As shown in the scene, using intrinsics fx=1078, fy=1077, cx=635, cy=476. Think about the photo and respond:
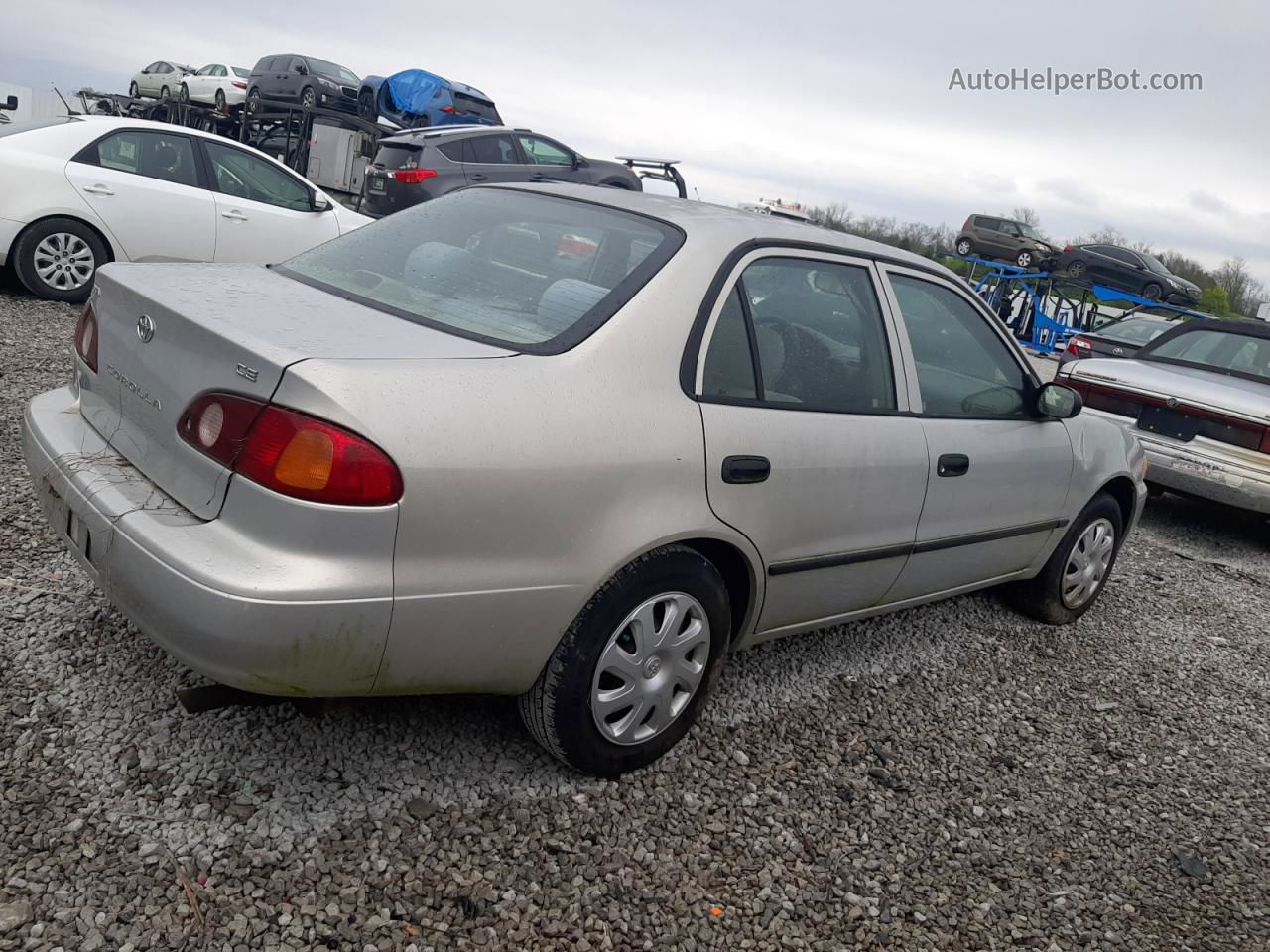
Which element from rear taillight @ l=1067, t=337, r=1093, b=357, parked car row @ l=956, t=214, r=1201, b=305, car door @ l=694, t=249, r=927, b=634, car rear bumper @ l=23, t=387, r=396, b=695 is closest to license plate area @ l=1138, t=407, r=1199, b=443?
car door @ l=694, t=249, r=927, b=634

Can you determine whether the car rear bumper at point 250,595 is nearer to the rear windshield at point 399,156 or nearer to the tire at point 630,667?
the tire at point 630,667

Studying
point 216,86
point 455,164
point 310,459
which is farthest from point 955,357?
point 216,86

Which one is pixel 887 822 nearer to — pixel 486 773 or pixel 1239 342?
pixel 486 773

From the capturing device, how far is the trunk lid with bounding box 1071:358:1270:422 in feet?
22.3

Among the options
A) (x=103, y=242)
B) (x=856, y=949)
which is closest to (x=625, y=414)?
(x=856, y=949)

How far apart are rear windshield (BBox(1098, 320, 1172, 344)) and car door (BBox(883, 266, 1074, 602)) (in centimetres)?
980

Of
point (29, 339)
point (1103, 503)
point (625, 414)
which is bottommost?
point (29, 339)

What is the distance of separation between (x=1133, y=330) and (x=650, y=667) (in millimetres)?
12501

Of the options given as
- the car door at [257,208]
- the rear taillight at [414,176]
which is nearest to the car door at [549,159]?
the rear taillight at [414,176]

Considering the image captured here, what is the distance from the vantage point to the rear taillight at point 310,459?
89.3 inches

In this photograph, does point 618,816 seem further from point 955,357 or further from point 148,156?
point 148,156

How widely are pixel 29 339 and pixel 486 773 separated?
17.6 ft

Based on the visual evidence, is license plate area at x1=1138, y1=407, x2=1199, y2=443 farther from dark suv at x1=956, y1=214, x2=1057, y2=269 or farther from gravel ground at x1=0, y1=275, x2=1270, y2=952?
dark suv at x1=956, y1=214, x2=1057, y2=269

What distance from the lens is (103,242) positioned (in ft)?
26.1
